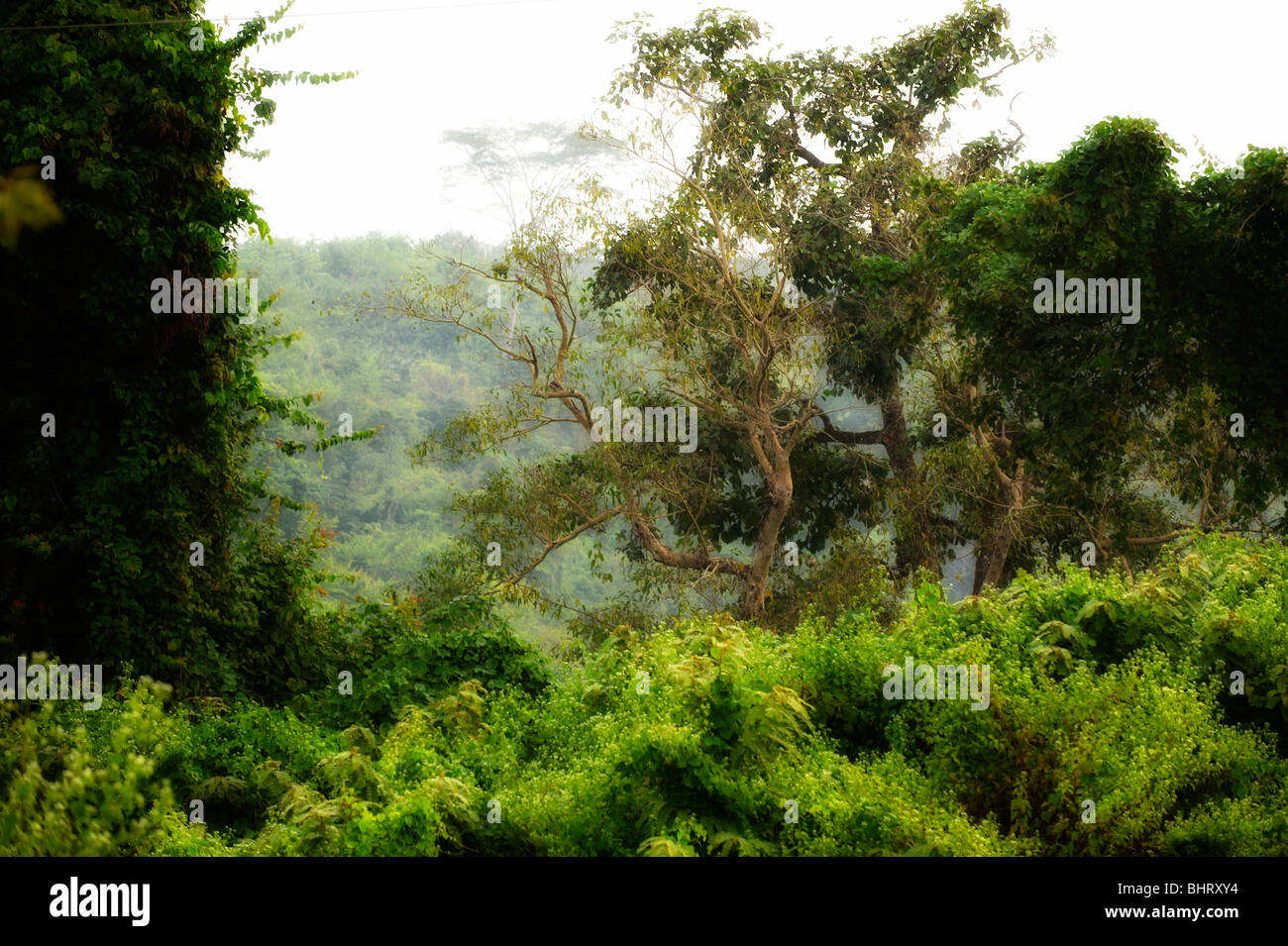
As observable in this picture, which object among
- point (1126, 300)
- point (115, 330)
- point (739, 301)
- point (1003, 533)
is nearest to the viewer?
point (115, 330)

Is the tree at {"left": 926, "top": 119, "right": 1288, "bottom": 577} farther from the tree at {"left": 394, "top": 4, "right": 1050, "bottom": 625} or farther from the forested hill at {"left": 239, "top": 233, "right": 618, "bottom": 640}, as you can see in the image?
the forested hill at {"left": 239, "top": 233, "right": 618, "bottom": 640}

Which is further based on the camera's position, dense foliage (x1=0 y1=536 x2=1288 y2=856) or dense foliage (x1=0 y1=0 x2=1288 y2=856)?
dense foliage (x1=0 y1=0 x2=1288 y2=856)

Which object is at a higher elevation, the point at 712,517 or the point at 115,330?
the point at 115,330

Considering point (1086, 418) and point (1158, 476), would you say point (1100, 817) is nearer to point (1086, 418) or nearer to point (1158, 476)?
point (1086, 418)

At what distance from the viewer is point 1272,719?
19.3 feet

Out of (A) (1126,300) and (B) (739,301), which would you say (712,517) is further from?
(A) (1126,300)

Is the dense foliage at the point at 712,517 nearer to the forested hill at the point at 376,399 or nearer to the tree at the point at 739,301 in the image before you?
the tree at the point at 739,301

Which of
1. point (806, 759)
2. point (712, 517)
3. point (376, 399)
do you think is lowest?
point (806, 759)

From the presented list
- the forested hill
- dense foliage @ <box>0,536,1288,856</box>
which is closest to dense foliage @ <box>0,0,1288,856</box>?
dense foliage @ <box>0,536,1288,856</box>

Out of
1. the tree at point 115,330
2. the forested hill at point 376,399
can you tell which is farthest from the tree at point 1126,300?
the forested hill at point 376,399

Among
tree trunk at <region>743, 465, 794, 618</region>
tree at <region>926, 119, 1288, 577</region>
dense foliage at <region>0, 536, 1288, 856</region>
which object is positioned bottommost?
dense foliage at <region>0, 536, 1288, 856</region>

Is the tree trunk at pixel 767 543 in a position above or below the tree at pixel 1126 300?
below

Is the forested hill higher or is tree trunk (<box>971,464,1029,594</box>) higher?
the forested hill

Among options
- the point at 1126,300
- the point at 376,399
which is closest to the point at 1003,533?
the point at 1126,300
